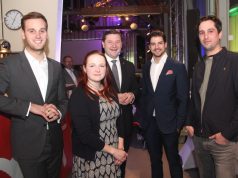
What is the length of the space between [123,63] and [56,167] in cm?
127

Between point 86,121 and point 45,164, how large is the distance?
446 mm

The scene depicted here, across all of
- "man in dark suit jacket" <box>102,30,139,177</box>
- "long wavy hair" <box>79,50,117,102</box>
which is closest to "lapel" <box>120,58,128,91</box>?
"man in dark suit jacket" <box>102,30,139,177</box>

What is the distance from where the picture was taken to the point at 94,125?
2.15 meters

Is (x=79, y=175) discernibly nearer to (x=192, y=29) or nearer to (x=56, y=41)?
(x=56, y=41)

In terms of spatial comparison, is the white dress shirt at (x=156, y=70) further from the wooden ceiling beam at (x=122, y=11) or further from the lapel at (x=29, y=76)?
the wooden ceiling beam at (x=122, y=11)

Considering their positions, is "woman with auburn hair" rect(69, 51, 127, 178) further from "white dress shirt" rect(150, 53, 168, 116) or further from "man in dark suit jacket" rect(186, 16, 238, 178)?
"white dress shirt" rect(150, 53, 168, 116)

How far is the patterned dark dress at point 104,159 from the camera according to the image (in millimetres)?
2156

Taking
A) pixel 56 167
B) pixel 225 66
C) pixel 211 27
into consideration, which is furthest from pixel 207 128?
pixel 56 167

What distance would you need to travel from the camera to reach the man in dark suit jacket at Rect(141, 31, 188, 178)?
119 inches

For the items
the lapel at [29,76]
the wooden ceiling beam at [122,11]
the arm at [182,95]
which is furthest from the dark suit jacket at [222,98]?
the wooden ceiling beam at [122,11]

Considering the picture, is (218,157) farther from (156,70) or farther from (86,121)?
(156,70)

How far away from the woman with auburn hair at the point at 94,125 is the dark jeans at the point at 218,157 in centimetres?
65

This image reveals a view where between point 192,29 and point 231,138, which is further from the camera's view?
point 192,29

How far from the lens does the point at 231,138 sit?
2.26m
